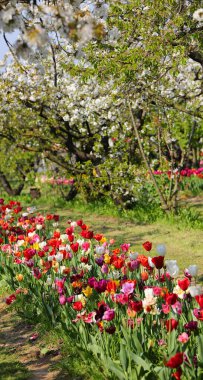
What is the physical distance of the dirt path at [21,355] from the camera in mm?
3986

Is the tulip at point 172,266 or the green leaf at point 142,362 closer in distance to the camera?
the green leaf at point 142,362

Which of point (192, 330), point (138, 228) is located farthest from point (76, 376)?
point (138, 228)

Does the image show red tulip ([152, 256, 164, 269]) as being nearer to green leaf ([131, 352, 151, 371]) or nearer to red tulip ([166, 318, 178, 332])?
red tulip ([166, 318, 178, 332])

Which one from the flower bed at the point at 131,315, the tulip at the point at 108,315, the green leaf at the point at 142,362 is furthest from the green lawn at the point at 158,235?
the green leaf at the point at 142,362

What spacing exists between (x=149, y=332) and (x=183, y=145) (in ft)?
46.7

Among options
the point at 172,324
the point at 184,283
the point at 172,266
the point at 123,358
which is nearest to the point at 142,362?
the point at 123,358

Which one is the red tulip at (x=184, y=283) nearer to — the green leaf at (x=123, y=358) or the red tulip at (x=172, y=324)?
the red tulip at (x=172, y=324)

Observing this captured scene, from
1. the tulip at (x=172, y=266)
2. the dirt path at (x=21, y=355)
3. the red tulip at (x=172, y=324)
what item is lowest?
the dirt path at (x=21, y=355)

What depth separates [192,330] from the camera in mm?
3070

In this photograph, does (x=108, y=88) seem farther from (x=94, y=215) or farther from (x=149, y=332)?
(x=149, y=332)

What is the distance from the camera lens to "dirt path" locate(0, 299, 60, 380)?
3986 mm

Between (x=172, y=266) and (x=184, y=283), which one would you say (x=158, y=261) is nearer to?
(x=172, y=266)

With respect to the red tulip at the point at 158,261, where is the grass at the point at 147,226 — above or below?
below

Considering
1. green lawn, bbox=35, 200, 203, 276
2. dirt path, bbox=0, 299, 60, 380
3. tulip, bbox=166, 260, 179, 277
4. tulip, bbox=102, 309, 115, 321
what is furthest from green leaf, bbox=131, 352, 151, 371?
green lawn, bbox=35, 200, 203, 276
